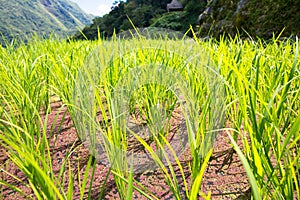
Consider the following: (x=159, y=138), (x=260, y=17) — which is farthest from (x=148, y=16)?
(x=159, y=138)

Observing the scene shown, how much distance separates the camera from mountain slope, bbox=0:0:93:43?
91.1m

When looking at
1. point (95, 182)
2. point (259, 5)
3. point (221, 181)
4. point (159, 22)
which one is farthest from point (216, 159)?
point (159, 22)

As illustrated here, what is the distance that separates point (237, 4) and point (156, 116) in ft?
17.2

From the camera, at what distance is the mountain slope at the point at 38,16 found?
91.1 meters

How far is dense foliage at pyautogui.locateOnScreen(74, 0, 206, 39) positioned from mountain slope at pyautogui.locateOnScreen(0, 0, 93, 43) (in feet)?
142

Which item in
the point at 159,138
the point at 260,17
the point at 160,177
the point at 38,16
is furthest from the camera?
the point at 38,16

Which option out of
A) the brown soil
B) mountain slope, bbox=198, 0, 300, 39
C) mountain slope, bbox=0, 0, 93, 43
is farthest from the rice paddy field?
mountain slope, bbox=0, 0, 93, 43

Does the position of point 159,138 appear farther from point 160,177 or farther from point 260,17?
point 260,17

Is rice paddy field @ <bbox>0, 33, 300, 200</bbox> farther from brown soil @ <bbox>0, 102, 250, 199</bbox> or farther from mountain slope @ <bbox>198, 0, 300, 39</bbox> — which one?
mountain slope @ <bbox>198, 0, 300, 39</bbox>

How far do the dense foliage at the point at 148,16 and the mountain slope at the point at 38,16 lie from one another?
43416mm

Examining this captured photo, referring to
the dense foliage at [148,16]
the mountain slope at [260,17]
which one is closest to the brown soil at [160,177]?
the mountain slope at [260,17]

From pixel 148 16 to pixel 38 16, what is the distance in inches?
4212

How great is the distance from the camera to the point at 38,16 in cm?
11725

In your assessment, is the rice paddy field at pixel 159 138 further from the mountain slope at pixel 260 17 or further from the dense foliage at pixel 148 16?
the dense foliage at pixel 148 16
